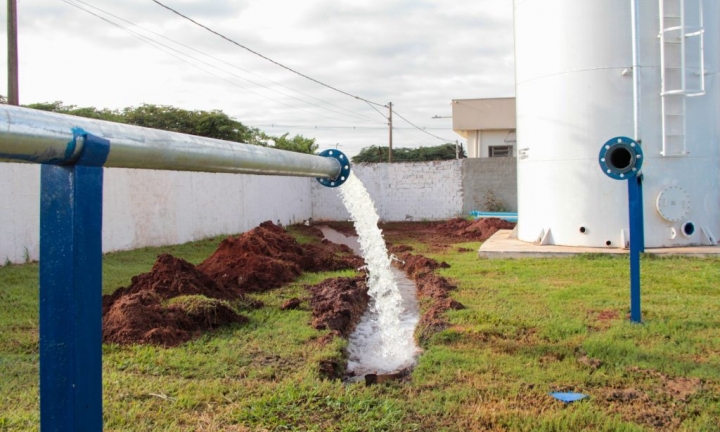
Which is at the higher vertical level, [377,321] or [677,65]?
[677,65]

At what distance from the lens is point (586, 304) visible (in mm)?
7379

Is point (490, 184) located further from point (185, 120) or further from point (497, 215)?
point (185, 120)

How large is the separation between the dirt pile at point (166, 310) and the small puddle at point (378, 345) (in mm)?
1405

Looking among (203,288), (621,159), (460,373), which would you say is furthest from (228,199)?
(460,373)

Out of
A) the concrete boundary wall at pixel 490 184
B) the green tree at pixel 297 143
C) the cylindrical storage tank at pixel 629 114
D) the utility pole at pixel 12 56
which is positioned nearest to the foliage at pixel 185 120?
the green tree at pixel 297 143

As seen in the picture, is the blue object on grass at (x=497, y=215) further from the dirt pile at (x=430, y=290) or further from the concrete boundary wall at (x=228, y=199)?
the dirt pile at (x=430, y=290)

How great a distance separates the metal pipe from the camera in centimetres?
199

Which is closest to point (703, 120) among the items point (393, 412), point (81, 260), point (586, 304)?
point (586, 304)

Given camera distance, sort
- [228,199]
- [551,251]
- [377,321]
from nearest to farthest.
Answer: [377,321], [551,251], [228,199]

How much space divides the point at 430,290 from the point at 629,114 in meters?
4.88

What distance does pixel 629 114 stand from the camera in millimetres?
10711

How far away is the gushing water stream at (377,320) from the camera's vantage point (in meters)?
5.91

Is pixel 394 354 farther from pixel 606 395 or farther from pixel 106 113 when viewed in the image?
pixel 106 113

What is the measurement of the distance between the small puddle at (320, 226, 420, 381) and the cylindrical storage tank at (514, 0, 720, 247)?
3.91 meters
